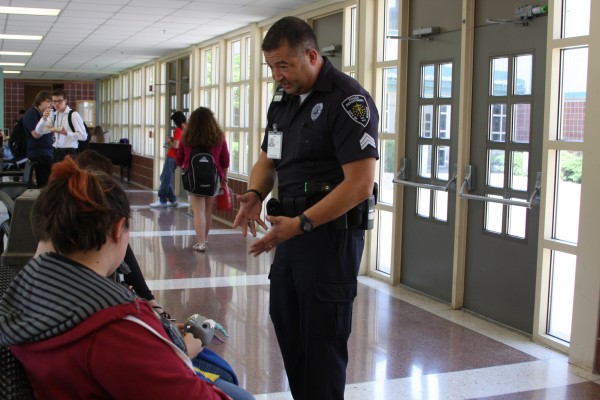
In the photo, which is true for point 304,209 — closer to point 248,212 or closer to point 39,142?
point 248,212

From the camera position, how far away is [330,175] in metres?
2.29

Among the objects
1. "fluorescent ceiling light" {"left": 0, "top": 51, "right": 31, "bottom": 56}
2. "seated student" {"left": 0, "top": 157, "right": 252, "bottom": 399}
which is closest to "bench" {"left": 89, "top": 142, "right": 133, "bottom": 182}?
"fluorescent ceiling light" {"left": 0, "top": 51, "right": 31, "bottom": 56}

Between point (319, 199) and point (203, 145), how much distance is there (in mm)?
4452

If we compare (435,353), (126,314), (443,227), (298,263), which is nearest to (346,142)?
(298,263)

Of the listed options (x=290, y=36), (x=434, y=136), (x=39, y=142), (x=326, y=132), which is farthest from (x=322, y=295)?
(x=39, y=142)

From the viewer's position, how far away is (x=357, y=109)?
222 cm

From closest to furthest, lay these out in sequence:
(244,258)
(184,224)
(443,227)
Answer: (443,227) < (244,258) < (184,224)

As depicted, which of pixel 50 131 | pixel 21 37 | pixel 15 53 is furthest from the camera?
pixel 15 53

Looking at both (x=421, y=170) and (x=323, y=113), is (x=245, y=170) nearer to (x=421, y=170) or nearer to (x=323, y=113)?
(x=421, y=170)

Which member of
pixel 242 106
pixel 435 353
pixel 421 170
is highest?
pixel 242 106

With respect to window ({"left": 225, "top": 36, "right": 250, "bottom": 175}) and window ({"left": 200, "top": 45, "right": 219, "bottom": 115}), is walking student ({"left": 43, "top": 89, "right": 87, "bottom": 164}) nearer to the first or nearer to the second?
window ({"left": 225, "top": 36, "right": 250, "bottom": 175})

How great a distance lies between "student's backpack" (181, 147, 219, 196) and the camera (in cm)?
656

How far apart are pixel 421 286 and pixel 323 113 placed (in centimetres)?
315

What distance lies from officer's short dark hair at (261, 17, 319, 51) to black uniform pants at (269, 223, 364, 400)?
1.91ft
